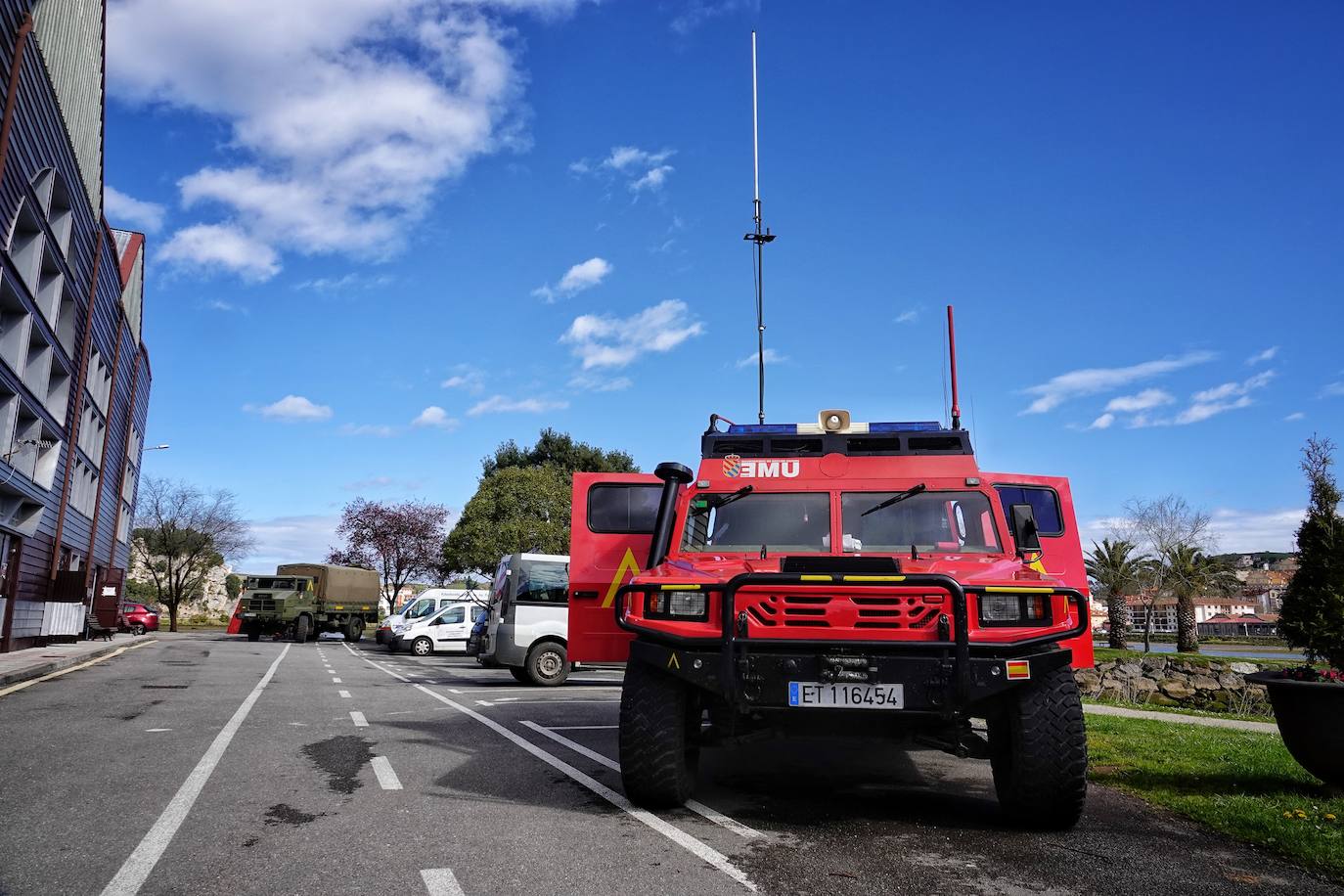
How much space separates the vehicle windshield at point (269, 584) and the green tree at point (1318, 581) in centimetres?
3628

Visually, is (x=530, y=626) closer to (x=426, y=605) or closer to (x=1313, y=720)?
(x=1313, y=720)

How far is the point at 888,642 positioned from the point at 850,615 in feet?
0.87

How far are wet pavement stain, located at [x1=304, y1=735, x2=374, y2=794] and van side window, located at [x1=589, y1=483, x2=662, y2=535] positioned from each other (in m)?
2.57

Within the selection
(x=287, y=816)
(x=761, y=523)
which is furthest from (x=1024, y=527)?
(x=287, y=816)

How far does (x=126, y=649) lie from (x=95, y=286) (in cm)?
1073

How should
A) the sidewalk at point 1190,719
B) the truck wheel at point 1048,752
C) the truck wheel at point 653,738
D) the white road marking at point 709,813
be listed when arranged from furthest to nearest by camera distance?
the sidewalk at point 1190,719, the truck wheel at point 653,738, the white road marking at point 709,813, the truck wheel at point 1048,752

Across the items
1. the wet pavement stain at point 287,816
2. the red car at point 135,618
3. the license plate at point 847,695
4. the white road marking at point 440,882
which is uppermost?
the license plate at point 847,695

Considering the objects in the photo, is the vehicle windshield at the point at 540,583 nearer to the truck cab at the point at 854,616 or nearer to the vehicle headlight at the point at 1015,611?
the truck cab at the point at 854,616

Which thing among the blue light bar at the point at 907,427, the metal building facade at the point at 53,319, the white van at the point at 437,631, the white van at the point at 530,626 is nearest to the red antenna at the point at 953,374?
the blue light bar at the point at 907,427

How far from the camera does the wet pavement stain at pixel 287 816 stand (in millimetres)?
5262

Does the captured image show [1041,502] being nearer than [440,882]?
No

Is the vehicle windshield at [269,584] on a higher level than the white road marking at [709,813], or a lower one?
higher

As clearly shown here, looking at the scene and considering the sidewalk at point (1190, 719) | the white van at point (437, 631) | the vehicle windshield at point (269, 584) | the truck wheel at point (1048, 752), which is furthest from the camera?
the vehicle windshield at point (269, 584)

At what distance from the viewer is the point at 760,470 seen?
707 centimetres
